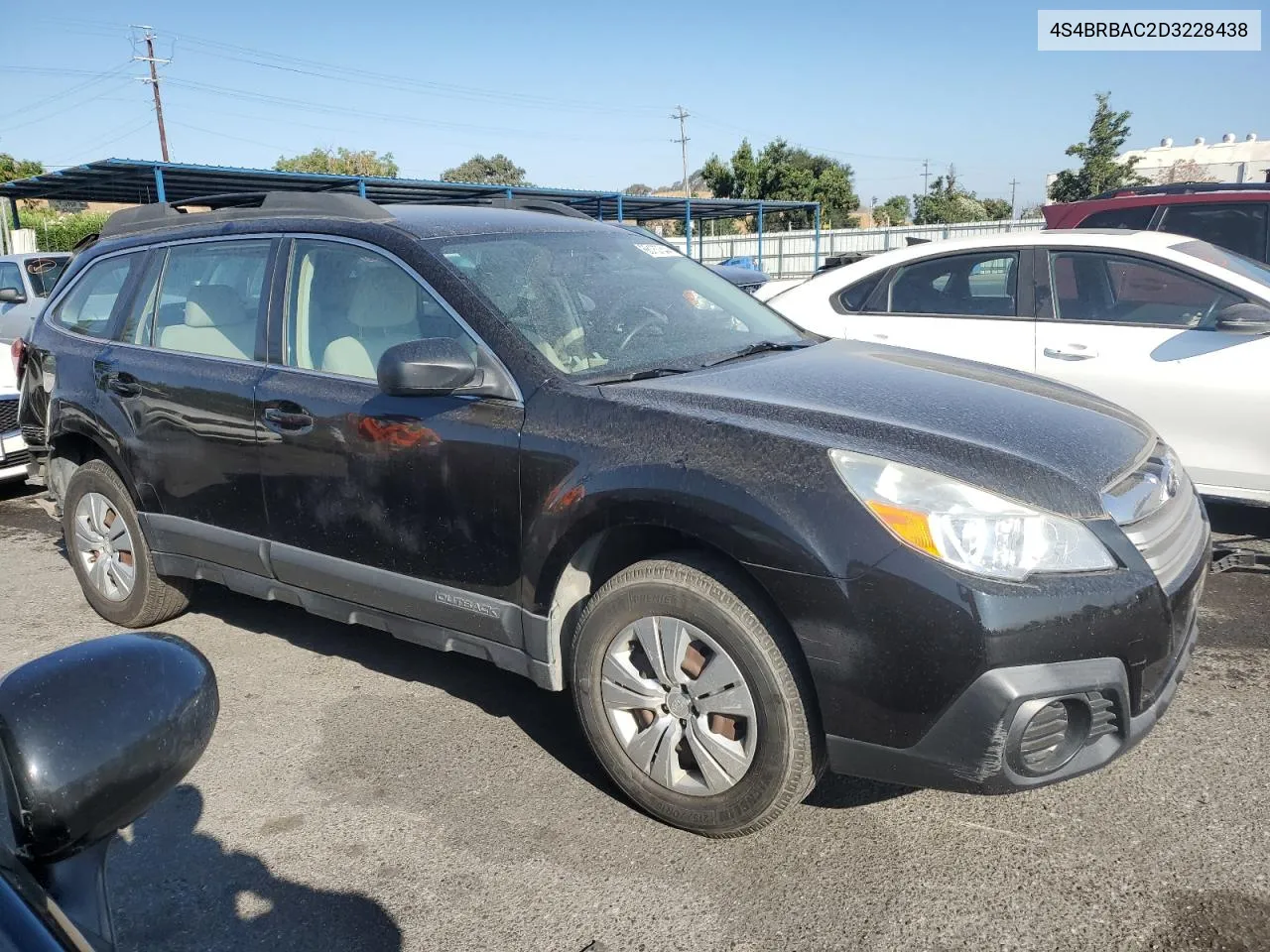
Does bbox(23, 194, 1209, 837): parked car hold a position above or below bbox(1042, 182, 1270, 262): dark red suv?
below

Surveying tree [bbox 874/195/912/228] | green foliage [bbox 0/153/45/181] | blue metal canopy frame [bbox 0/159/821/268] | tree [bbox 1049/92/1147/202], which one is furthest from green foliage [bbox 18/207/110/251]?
tree [bbox 874/195/912/228]

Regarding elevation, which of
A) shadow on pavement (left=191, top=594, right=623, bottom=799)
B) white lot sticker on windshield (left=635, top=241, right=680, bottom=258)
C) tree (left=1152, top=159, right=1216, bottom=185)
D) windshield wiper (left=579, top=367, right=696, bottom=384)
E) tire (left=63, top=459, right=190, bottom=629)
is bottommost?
shadow on pavement (left=191, top=594, right=623, bottom=799)

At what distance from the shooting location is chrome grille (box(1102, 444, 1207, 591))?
2529 millimetres

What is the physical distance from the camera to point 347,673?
406cm

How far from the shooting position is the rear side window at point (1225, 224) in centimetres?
701

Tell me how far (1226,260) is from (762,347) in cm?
334

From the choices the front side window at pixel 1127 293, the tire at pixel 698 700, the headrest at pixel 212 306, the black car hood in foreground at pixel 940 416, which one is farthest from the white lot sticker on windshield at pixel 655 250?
the front side window at pixel 1127 293

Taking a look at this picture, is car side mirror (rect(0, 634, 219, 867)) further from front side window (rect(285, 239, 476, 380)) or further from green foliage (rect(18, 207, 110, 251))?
green foliage (rect(18, 207, 110, 251))

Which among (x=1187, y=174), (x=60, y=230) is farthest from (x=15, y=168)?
(x=1187, y=174)

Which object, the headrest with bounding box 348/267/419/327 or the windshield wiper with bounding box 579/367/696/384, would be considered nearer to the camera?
the windshield wiper with bounding box 579/367/696/384

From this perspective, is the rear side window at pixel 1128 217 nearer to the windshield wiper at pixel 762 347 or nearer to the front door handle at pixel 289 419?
the windshield wiper at pixel 762 347

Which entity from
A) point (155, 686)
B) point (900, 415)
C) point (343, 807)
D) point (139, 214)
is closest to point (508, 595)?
point (343, 807)

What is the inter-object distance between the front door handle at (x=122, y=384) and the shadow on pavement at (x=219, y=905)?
6.51 ft

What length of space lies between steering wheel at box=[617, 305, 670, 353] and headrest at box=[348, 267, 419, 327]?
72 cm
